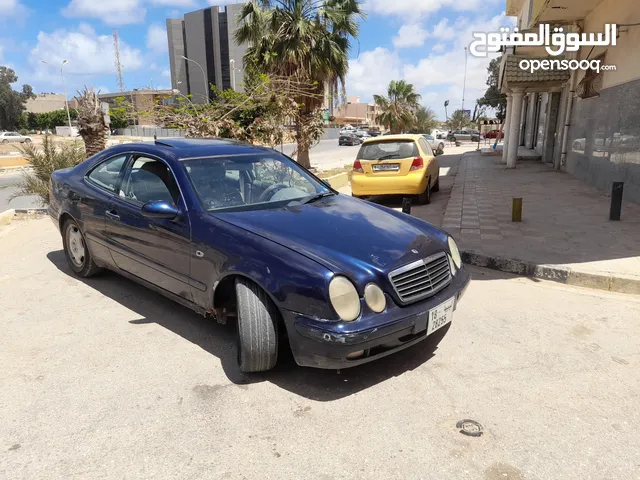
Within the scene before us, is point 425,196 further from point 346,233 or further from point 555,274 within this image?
point 346,233

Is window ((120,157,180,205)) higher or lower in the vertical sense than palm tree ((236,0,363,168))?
lower

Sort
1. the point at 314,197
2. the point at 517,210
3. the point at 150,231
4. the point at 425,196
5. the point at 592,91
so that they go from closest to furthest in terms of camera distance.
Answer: the point at 150,231
the point at 314,197
the point at 517,210
the point at 425,196
the point at 592,91

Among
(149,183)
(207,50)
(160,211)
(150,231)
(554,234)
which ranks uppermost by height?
(207,50)

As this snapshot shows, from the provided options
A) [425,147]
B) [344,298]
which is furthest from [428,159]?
[344,298]

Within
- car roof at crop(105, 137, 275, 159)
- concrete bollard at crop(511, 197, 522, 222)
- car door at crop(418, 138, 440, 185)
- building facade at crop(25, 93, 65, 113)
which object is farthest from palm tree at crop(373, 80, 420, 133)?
building facade at crop(25, 93, 65, 113)

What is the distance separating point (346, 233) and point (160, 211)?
1.42 metres

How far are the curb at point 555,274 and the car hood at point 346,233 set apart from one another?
2.24 metres

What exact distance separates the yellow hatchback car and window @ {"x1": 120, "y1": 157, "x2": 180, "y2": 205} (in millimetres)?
6154

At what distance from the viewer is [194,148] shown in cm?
416

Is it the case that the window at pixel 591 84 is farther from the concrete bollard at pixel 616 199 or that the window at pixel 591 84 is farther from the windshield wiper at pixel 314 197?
the windshield wiper at pixel 314 197

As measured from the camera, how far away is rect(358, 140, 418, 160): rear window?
9.65m

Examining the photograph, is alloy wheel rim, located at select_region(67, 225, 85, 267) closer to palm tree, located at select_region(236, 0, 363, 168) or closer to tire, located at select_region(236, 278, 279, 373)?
tire, located at select_region(236, 278, 279, 373)

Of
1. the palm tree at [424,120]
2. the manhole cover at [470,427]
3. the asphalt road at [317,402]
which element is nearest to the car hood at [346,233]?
the asphalt road at [317,402]

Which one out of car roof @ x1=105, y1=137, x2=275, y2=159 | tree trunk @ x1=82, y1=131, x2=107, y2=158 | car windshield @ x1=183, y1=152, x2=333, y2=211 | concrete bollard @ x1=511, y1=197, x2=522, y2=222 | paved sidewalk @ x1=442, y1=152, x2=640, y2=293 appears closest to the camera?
car windshield @ x1=183, y1=152, x2=333, y2=211
